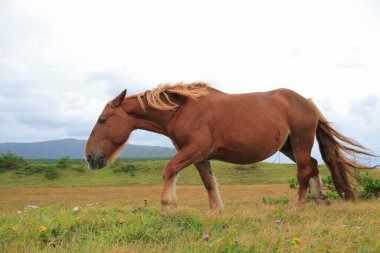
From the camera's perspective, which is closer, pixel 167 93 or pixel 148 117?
pixel 148 117

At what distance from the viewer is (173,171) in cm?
542

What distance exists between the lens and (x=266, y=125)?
6.30 metres

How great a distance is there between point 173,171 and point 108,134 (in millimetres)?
1233

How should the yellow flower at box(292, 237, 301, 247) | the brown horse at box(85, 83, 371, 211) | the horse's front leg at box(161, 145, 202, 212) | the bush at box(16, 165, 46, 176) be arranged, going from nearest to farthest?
the yellow flower at box(292, 237, 301, 247) < the horse's front leg at box(161, 145, 202, 212) < the brown horse at box(85, 83, 371, 211) < the bush at box(16, 165, 46, 176)

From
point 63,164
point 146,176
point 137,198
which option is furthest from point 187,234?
point 63,164

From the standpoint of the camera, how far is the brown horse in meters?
5.72

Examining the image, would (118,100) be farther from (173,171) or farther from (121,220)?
(121,220)

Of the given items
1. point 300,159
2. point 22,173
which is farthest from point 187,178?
point 300,159

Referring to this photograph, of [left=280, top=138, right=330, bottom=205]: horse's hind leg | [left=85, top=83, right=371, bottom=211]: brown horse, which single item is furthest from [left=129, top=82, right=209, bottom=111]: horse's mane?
[left=280, top=138, right=330, bottom=205]: horse's hind leg

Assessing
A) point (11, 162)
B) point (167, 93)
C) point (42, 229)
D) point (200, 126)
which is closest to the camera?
point (42, 229)

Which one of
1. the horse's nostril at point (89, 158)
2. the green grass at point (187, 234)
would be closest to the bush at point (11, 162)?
the horse's nostril at point (89, 158)

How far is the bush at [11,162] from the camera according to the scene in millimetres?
40575

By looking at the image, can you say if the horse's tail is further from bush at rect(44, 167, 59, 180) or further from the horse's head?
bush at rect(44, 167, 59, 180)

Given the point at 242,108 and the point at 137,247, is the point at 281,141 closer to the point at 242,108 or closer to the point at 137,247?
the point at 242,108
